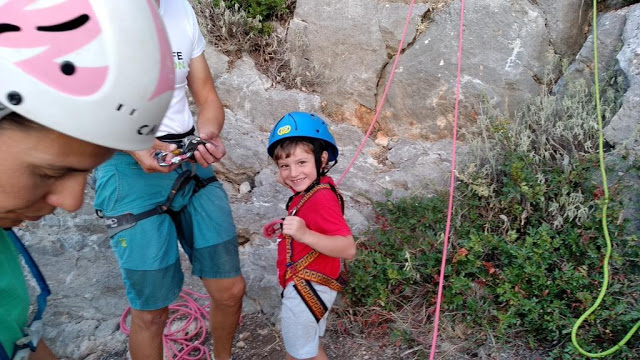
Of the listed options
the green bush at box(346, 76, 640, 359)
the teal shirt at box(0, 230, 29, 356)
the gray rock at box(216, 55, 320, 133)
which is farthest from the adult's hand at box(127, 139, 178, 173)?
the gray rock at box(216, 55, 320, 133)

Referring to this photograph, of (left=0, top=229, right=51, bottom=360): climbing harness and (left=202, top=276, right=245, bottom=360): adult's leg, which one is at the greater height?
(left=0, top=229, right=51, bottom=360): climbing harness

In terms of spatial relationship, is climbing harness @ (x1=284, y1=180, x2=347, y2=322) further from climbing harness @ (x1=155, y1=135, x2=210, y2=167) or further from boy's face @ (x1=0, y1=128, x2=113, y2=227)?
boy's face @ (x1=0, y1=128, x2=113, y2=227)

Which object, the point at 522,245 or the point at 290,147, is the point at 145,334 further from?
the point at 522,245

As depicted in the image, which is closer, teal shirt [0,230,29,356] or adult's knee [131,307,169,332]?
teal shirt [0,230,29,356]

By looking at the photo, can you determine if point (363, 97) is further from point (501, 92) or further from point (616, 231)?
point (616, 231)

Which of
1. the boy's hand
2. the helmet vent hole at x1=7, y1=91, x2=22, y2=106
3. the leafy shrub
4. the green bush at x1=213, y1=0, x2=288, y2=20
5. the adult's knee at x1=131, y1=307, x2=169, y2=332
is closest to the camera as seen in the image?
the helmet vent hole at x1=7, y1=91, x2=22, y2=106

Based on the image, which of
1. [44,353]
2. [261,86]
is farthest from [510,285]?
[261,86]

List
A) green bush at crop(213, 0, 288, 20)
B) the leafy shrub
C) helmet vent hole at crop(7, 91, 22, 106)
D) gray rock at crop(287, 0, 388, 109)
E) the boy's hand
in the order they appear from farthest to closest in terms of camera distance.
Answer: green bush at crop(213, 0, 288, 20), the leafy shrub, gray rock at crop(287, 0, 388, 109), the boy's hand, helmet vent hole at crop(7, 91, 22, 106)

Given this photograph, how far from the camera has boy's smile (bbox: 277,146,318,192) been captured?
2766 mm

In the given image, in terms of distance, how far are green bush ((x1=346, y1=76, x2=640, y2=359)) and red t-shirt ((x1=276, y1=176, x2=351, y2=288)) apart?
0.96m

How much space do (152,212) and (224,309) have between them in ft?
2.55

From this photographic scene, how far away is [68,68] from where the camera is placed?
1313mm

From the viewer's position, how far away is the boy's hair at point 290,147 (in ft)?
9.12

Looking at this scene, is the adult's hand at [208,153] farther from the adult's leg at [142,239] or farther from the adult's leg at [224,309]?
the adult's leg at [224,309]
